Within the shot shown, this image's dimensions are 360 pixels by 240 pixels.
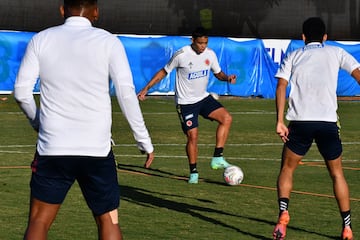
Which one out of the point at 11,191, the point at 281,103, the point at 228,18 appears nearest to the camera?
the point at 281,103

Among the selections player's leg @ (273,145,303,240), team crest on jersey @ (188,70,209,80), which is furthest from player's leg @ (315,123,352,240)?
team crest on jersey @ (188,70,209,80)

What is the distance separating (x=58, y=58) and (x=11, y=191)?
6.87 meters

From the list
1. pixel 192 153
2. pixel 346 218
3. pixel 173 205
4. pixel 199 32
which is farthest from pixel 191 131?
pixel 346 218

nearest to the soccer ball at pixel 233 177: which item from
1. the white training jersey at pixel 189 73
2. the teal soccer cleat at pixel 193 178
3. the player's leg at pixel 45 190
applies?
the teal soccer cleat at pixel 193 178

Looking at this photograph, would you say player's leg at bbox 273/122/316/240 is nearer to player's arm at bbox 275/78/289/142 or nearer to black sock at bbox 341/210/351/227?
player's arm at bbox 275/78/289/142

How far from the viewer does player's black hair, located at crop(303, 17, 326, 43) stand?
10.2 metres

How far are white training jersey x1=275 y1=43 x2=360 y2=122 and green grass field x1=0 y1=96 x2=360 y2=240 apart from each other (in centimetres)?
135

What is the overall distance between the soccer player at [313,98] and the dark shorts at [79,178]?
10.4 feet

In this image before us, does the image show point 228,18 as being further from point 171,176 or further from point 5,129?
point 171,176

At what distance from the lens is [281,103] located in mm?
10086

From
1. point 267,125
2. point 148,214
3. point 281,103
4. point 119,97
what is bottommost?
point 267,125

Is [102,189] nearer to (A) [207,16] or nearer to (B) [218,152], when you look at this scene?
(B) [218,152]

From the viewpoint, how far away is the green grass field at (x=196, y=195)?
35.6 ft

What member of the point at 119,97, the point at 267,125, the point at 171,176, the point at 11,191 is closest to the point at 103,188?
the point at 119,97
